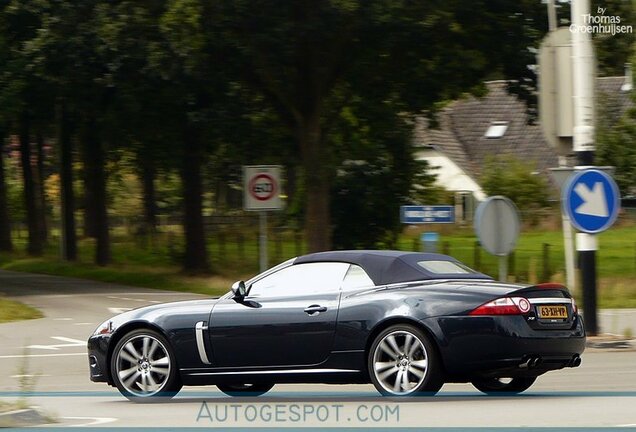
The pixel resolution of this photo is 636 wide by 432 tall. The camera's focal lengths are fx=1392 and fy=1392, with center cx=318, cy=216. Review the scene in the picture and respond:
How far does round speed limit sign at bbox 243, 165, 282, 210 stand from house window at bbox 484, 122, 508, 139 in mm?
52981

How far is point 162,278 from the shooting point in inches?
1519

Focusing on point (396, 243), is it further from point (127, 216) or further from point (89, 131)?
point (127, 216)

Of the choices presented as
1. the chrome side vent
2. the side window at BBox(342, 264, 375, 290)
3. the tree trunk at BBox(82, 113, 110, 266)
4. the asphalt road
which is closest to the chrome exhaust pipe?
the asphalt road

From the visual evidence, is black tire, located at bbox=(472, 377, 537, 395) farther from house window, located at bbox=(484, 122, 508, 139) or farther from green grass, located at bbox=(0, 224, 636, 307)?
house window, located at bbox=(484, 122, 508, 139)

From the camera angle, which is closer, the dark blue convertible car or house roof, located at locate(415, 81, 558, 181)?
the dark blue convertible car

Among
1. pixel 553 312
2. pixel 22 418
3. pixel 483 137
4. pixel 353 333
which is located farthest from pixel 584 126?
pixel 483 137

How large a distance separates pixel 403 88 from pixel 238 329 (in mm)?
23013

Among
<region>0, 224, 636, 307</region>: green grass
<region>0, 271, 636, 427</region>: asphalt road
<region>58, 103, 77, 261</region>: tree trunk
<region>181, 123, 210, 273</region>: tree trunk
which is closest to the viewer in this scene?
<region>0, 271, 636, 427</region>: asphalt road

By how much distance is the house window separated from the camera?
7631 centimetres

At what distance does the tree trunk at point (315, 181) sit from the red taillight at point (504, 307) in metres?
21.6

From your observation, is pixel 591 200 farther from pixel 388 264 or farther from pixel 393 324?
pixel 393 324

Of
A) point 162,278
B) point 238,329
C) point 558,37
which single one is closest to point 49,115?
point 162,278

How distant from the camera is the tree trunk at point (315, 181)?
32781 millimetres

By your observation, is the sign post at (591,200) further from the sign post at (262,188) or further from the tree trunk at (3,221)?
Answer: the tree trunk at (3,221)
